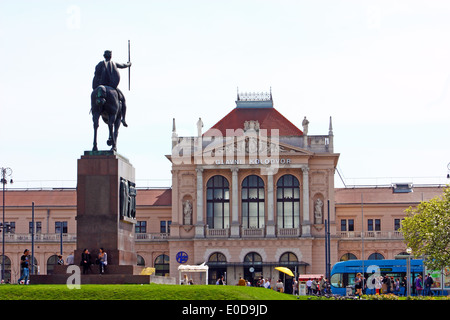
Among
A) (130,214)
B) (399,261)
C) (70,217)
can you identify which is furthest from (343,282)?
(130,214)

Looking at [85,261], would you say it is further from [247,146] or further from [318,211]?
[318,211]

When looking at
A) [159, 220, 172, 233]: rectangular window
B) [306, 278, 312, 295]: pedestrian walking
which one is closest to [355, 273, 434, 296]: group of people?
[306, 278, 312, 295]: pedestrian walking

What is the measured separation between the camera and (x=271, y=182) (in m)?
89.9

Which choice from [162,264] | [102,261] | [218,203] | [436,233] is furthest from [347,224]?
[102,261]

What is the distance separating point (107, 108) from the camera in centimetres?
3086

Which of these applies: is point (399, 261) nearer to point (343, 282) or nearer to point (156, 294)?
point (343, 282)

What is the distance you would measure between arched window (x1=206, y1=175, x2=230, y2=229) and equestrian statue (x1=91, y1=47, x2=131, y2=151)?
60.0m

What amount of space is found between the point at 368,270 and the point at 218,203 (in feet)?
79.4

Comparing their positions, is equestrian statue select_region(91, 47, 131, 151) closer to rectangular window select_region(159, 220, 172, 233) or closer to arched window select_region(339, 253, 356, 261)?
arched window select_region(339, 253, 356, 261)

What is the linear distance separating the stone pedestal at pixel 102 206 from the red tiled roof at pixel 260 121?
62.9 m

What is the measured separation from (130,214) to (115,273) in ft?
9.31

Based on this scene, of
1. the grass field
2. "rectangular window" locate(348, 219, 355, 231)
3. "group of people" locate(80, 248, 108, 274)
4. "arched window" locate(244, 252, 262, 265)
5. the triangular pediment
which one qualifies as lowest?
"arched window" locate(244, 252, 262, 265)

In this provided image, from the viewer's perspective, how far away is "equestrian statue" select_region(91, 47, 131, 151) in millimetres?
30656

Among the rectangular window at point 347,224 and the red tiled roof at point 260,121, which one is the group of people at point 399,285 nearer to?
the rectangular window at point 347,224
